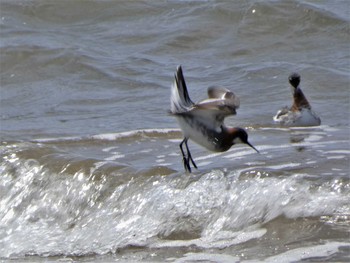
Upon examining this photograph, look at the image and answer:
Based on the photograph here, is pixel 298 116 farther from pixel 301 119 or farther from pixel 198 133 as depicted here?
pixel 198 133

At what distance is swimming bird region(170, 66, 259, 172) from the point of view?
23.7ft

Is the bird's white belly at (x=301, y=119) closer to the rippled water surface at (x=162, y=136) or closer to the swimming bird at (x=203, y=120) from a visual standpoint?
the rippled water surface at (x=162, y=136)

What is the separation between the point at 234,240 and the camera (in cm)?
618

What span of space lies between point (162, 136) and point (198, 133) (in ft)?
5.30

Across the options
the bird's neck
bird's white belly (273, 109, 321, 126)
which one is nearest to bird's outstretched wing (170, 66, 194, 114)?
bird's white belly (273, 109, 321, 126)

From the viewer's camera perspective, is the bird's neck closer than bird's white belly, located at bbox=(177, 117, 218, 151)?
No

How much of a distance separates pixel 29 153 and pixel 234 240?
248cm

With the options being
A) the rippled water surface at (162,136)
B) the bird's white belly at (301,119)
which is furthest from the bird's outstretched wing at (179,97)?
the bird's white belly at (301,119)

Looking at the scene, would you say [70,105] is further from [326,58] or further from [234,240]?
[234,240]

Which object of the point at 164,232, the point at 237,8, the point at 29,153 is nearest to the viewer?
the point at 164,232

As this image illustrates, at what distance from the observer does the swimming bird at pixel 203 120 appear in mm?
7211

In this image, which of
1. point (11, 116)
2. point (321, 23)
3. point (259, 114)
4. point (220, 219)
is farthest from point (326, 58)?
point (220, 219)

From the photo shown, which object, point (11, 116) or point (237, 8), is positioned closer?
point (11, 116)

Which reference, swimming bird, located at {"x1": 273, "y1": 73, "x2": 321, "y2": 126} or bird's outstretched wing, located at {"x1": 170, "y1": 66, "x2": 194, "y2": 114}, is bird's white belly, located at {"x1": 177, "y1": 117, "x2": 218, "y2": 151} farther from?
swimming bird, located at {"x1": 273, "y1": 73, "x2": 321, "y2": 126}
